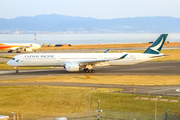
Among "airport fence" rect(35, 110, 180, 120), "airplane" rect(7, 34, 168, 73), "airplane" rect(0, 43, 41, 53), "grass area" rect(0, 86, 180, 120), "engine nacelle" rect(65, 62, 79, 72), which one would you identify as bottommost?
"airport fence" rect(35, 110, 180, 120)

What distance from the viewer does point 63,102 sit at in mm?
40031

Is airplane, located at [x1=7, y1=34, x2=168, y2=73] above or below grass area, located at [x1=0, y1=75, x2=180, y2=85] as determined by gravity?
above

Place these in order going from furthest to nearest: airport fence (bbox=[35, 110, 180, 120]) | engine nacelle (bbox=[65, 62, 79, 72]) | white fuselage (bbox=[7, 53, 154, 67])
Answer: white fuselage (bbox=[7, 53, 154, 67]), engine nacelle (bbox=[65, 62, 79, 72]), airport fence (bbox=[35, 110, 180, 120])

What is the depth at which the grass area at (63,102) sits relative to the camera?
3641cm

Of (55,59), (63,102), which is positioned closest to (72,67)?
(55,59)

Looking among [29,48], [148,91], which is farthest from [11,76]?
Result: [29,48]

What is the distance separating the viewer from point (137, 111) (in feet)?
116

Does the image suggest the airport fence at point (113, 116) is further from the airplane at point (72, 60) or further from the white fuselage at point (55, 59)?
the white fuselage at point (55, 59)

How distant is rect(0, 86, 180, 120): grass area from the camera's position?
Result: 36.4m

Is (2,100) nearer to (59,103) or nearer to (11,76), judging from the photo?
(59,103)

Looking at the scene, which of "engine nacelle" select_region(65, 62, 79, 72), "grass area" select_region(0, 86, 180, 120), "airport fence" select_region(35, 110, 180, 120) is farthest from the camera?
"engine nacelle" select_region(65, 62, 79, 72)

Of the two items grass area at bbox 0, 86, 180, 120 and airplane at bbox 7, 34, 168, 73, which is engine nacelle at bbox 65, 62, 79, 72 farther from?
grass area at bbox 0, 86, 180, 120

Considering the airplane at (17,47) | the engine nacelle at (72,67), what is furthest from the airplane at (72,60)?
the airplane at (17,47)

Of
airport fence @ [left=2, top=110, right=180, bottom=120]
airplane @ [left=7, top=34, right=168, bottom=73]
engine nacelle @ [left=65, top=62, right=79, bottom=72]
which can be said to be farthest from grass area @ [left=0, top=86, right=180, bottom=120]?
airplane @ [left=7, top=34, right=168, bottom=73]
